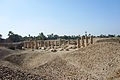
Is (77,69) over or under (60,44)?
under

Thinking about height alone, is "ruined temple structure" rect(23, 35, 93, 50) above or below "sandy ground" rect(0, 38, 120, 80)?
above

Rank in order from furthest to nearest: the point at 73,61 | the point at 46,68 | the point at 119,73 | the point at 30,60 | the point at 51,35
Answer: the point at 51,35 → the point at 30,60 → the point at 73,61 → the point at 46,68 → the point at 119,73

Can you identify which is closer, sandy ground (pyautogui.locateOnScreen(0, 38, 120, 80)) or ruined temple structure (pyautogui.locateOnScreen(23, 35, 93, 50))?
sandy ground (pyautogui.locateOnScreen(0, 38, 120, 80))

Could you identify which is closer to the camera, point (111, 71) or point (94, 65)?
point (111, 71)

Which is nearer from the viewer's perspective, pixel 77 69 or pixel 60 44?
pixel 77 69

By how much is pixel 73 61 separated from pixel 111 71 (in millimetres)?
3876

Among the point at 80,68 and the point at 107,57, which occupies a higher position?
the point at 107,57

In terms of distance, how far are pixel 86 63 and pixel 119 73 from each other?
3.26 meters

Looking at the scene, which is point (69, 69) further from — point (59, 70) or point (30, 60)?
point (30, 60)

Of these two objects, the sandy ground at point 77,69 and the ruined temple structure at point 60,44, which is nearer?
the sandy ground at point 77,69

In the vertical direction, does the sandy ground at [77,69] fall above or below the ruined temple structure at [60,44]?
below

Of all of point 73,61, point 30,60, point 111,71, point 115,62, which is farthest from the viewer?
point 30,60

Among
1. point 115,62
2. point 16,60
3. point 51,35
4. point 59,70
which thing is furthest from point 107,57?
point 51,35

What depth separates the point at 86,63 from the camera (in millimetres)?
10836
